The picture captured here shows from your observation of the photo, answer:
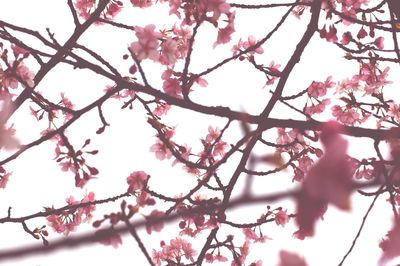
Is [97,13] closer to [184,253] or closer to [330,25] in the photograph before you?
[330,25]

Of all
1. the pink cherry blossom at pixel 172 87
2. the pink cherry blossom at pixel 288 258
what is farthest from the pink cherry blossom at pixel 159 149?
the pink cherry blossom at pixel 288 258

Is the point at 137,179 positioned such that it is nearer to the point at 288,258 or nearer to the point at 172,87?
the point at 172,87

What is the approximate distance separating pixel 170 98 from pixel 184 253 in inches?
140

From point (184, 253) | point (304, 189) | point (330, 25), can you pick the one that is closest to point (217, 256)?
point (184, 253)

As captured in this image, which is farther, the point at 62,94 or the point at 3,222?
the point at 62,94

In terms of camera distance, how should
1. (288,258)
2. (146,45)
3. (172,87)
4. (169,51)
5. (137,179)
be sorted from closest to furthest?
(288,258)
(146,45)
(137,179)
(169,51)
(172,87)

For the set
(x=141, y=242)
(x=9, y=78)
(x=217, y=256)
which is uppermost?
(x=9, y=78)

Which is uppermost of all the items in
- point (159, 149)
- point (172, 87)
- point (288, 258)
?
point (172, 87)

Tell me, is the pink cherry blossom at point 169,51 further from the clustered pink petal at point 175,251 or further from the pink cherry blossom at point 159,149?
Answer: the clustered pink petal at point 175,251

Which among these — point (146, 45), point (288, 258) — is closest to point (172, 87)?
point (146, 45)

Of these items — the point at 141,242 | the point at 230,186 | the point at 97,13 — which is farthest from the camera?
the point at 230,186

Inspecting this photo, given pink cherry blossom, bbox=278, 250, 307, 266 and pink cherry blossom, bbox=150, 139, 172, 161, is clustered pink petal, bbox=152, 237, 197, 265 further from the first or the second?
pink cherry blossom, bbox=278, 250, 307, 266

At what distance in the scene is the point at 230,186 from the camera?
14.2 feet

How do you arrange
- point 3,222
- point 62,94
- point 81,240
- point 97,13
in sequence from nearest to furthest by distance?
point 81,240 < point 97,13 < point 3,222 < point 62,94
